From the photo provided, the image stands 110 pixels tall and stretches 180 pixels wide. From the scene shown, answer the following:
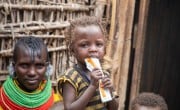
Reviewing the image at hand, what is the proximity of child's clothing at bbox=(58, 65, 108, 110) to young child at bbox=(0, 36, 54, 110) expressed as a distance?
0.48ft

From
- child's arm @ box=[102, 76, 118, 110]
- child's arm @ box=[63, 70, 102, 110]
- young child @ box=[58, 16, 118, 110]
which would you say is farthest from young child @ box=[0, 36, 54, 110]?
child's arm @ box=[102, 76, 118, 110]

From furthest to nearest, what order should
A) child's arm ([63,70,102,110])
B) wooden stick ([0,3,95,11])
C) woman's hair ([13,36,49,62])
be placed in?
wooden stick ([0,3,95,11]), woman's hair ([13,36,49,62]), child's arm ([63,70,102,110])

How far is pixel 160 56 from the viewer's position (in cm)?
523

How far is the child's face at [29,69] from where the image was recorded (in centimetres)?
255

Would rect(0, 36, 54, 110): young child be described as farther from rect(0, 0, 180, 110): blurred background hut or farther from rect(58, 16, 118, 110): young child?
rect(0, 0, 180, 110): blurred background hut

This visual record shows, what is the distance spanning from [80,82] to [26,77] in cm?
34

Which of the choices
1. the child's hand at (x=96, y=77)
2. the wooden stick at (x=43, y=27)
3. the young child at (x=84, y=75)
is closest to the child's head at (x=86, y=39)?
the young child at (x=84, y=75)

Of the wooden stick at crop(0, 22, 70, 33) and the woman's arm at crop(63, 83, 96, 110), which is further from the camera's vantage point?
the wooden stick at crop(0, 22, 70, 33)

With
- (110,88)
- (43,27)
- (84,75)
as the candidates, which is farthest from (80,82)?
(43,27)

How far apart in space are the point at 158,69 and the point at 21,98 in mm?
2961

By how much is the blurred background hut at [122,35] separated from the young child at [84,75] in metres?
1.06

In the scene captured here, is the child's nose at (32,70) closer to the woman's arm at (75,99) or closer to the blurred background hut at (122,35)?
the woman's arm at (75,99)

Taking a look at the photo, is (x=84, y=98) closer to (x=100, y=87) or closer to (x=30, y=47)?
(x=100, y=87)

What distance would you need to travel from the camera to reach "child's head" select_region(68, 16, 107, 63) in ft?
8.38
